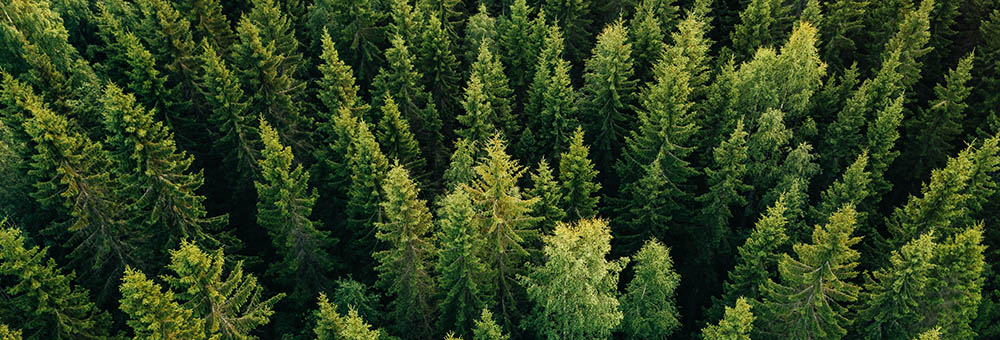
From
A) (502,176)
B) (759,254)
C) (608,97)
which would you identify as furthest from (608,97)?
(502,176)

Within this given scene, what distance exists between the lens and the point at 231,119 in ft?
117

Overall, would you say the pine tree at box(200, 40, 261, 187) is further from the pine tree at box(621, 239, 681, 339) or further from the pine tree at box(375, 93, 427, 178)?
the pine tree at box(621, 239, 681, 339)

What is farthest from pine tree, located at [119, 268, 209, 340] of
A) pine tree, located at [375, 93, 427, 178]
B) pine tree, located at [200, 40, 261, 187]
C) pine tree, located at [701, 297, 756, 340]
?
pine tree, located at [701, 297, 756, 340]

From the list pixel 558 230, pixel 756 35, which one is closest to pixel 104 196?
pixel 558 230

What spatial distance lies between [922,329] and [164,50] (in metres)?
42.9

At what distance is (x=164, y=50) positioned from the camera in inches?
1511

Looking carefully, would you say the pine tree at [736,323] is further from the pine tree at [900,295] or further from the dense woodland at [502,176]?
the pine tree at [900,295]

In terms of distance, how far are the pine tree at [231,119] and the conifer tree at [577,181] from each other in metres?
17.7

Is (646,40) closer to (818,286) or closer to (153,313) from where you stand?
(818,286)

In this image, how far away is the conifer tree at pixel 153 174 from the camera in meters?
27.9

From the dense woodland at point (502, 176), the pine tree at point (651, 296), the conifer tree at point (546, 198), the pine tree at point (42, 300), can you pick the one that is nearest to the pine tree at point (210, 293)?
the dense woodland at point (502, 176)

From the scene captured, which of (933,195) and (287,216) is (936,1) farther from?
(287,216)

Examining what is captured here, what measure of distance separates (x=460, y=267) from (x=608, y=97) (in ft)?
48.5

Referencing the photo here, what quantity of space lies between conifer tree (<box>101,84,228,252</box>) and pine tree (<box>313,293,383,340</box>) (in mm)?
9650
